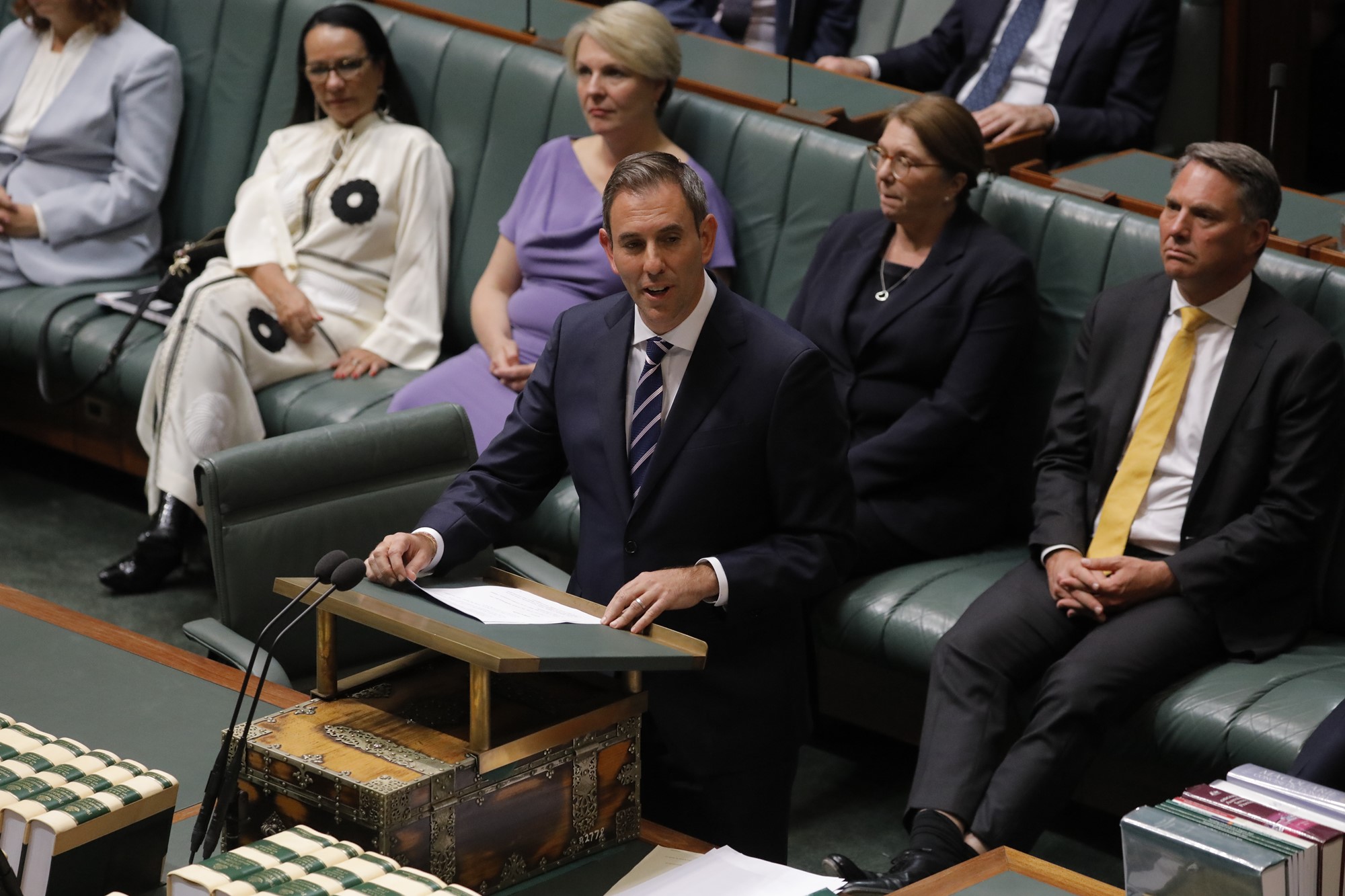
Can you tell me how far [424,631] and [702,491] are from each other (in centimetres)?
53

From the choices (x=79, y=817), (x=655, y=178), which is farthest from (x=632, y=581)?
(x=79, y=817)

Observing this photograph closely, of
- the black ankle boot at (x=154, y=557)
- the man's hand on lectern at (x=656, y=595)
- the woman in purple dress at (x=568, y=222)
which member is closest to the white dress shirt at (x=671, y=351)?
the man's hand on lectern at (x=656, y=595)

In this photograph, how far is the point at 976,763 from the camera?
2.83m

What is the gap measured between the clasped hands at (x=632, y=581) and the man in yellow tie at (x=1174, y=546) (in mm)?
868

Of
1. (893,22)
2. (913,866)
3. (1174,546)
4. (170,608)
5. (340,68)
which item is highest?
(893,22)

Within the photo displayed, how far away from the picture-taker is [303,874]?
1588 millimetres

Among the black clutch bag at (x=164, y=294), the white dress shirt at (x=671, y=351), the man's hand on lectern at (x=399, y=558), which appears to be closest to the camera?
the man's hand on lectern at (x=399, y=558)

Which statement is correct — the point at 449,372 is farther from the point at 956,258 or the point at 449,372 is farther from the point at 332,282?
the point at 956,258

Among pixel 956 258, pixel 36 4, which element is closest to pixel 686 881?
pixel 956 258

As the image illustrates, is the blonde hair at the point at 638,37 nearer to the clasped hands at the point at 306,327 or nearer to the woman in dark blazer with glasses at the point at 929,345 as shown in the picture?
the woman in dark blazer with glasses at the point at 929,345

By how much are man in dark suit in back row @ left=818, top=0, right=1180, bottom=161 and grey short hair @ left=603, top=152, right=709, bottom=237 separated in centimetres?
170

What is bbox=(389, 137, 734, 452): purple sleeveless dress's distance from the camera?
149 inches

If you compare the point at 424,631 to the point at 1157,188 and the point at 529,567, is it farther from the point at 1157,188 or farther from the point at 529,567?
the point at 1157,188

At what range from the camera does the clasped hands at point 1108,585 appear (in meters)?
2.90
